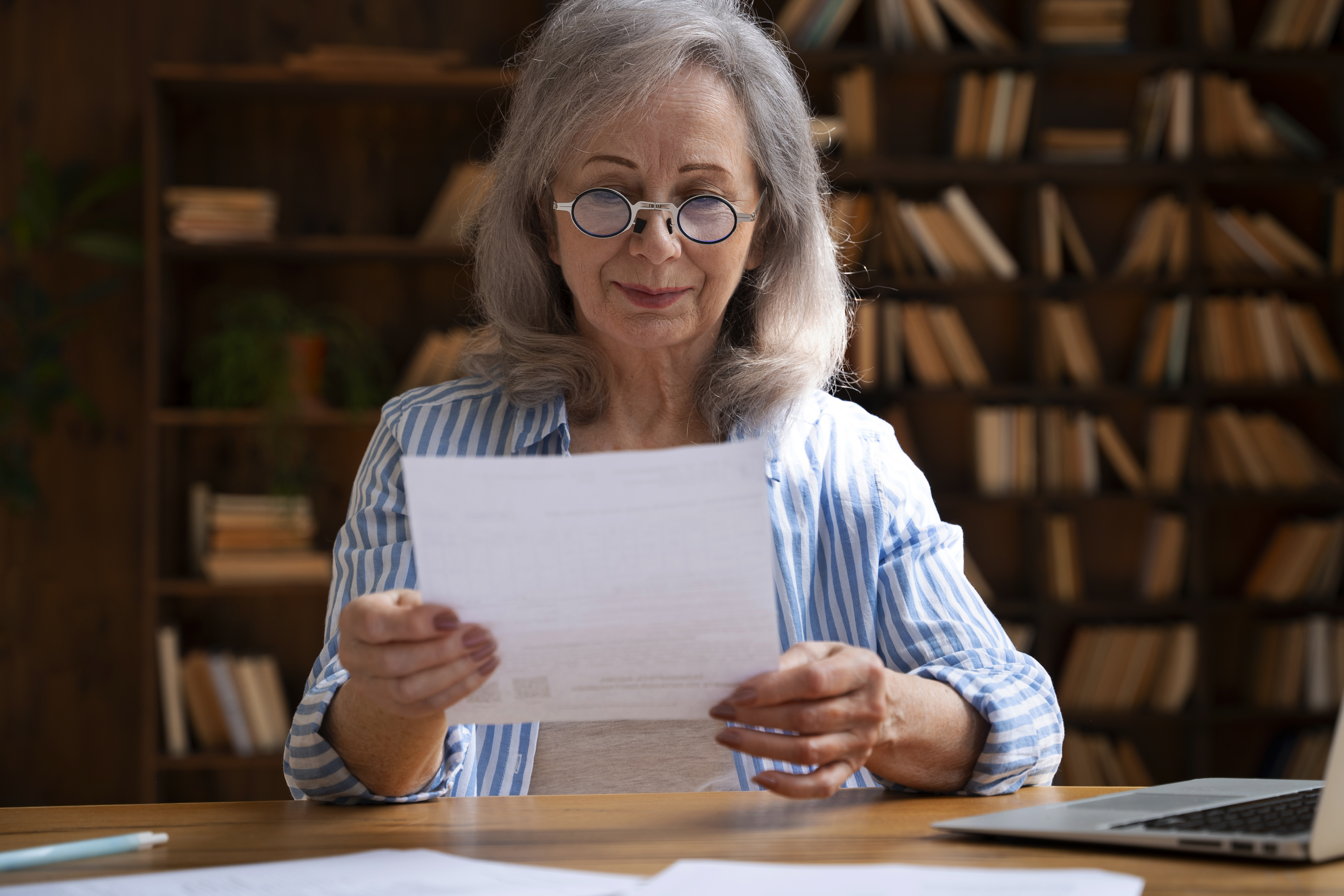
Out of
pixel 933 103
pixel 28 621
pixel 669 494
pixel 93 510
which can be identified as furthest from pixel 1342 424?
pixel 28 621

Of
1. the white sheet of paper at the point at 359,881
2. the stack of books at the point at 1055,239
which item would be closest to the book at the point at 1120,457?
the stack of books at the point at 1055,239

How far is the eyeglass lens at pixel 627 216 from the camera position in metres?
1.34

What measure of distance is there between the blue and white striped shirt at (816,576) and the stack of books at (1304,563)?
2.56 m

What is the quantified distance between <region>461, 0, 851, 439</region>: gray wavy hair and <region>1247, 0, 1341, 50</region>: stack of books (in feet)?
8.86

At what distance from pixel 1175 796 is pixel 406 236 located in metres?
3.12

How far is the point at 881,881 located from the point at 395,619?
39 cm

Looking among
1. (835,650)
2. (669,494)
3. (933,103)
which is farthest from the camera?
(933,103)

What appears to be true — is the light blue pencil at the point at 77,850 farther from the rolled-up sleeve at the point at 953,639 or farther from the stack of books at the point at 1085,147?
the stack of books at the point at 1085,147

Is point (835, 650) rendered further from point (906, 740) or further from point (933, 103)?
point (933, 103)

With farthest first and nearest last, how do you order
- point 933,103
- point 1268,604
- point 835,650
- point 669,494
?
1. point 933,103
2. point 1268,604
3. point 835,650
4. point 669,494

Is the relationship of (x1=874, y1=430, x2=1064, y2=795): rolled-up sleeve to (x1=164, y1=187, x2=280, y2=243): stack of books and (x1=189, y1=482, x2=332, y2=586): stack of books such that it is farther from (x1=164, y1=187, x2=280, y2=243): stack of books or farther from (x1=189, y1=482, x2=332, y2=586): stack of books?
(x1=164, y1=187, x2=280, y2=243): stack of books

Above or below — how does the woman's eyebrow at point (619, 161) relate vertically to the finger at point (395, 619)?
above

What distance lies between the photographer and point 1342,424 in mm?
3572

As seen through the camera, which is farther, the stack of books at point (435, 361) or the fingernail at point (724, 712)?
the stack of books at point (435, 361)
